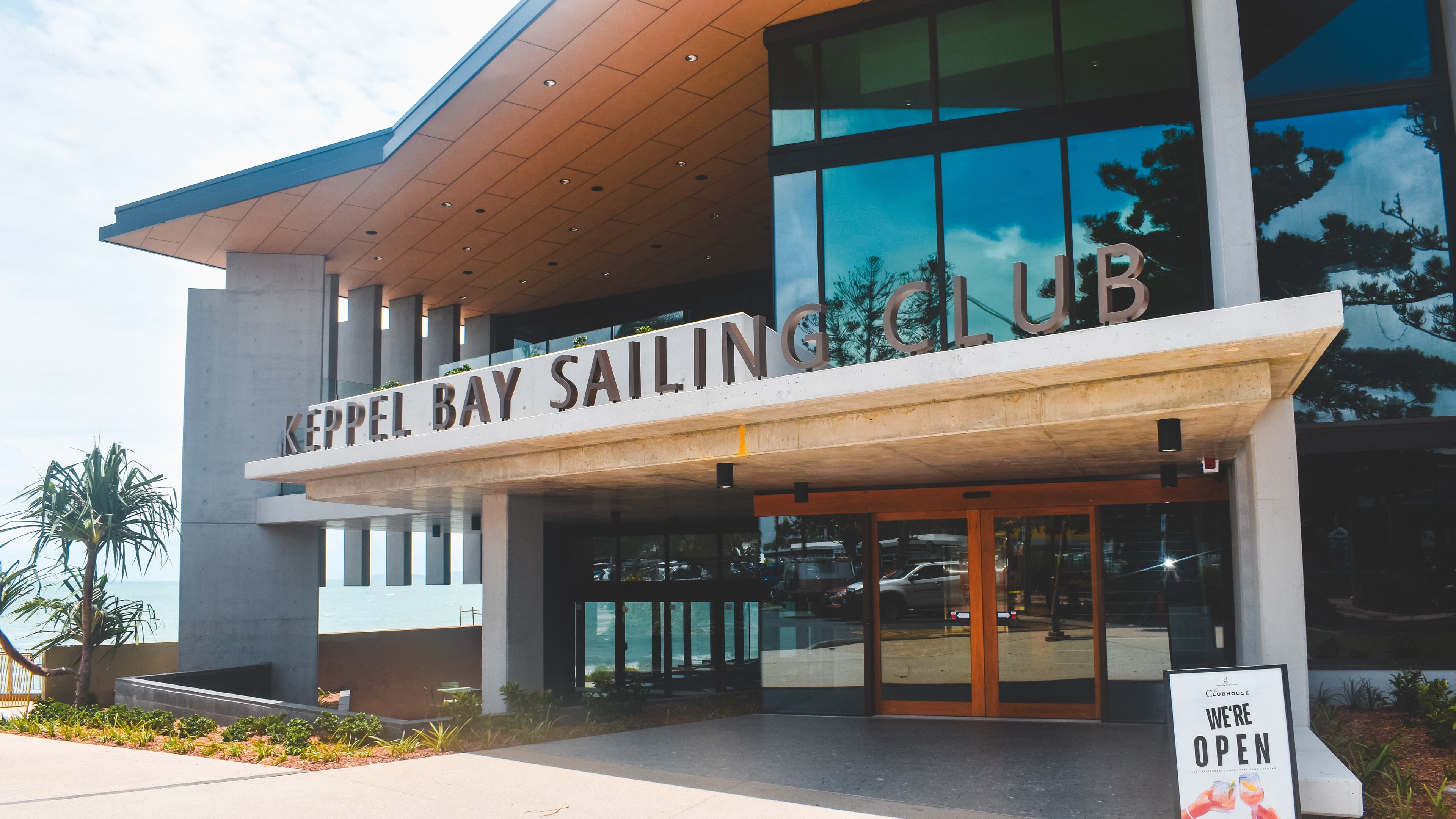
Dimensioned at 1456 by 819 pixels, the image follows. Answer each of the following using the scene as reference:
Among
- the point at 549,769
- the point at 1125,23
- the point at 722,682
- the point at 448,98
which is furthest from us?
the point at 722,682

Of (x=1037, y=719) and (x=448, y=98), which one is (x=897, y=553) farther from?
(x=448, y=98)

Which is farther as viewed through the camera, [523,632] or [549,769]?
[523,632]

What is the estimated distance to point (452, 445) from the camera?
11.1 metres

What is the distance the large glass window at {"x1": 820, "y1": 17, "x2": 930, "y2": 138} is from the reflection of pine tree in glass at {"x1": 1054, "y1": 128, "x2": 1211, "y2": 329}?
2532 mm

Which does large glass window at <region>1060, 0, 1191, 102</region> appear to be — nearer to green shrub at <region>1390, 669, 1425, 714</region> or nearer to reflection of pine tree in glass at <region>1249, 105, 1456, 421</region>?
reflection of pine tree in glass at <region>1249, 105, 1456, 421</region>

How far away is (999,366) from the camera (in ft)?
23.0

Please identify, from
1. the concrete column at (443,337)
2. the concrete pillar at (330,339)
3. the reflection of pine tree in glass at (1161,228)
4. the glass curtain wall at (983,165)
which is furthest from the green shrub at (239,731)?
the concrete column at (443,337)

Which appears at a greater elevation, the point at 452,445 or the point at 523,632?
the point at 452,445

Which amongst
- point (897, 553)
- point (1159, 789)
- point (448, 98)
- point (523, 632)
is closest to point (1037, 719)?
point (897, 553)

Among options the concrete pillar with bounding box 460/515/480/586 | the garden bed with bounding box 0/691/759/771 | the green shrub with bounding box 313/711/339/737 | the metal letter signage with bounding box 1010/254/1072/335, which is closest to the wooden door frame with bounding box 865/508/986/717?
the garden bed with bounding box 0/691/759/771

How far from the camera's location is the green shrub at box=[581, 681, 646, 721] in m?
13.5

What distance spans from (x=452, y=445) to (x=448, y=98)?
5541mm

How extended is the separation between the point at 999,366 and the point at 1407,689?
6392 millimetres

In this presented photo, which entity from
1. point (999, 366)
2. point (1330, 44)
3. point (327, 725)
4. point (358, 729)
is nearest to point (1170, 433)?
point (999, 366)
